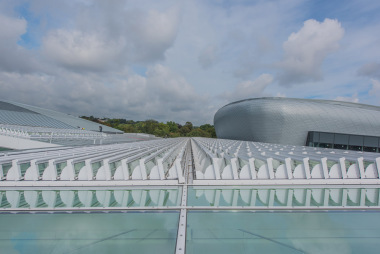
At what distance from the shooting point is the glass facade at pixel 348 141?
154 feet

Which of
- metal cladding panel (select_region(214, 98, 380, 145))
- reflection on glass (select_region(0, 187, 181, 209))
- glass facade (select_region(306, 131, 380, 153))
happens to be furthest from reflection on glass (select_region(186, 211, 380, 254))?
glass facade (select_region(306, 131, 380, 153))

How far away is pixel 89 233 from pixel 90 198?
153 centimetres

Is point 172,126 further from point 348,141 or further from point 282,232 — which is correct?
point 282,232

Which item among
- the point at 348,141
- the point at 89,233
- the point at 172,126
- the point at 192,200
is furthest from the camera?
the point at 172,126

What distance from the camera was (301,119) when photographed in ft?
160

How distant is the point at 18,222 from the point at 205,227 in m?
2.60

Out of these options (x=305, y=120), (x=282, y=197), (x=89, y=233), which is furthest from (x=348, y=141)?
(x=89, y=233)

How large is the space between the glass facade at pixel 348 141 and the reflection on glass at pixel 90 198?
173 feet

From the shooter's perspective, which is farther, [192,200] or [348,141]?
[348,141]

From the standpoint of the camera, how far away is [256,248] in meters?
2.25

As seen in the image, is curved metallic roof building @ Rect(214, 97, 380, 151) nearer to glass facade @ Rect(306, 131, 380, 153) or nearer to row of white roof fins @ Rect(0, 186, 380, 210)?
glass facade @ Rect(306, 131, 380, 153)

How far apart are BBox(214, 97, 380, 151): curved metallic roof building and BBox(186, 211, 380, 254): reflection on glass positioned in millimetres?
50466

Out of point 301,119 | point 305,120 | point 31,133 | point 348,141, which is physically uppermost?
point 301,119

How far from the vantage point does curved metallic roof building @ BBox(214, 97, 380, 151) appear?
1859 inches
